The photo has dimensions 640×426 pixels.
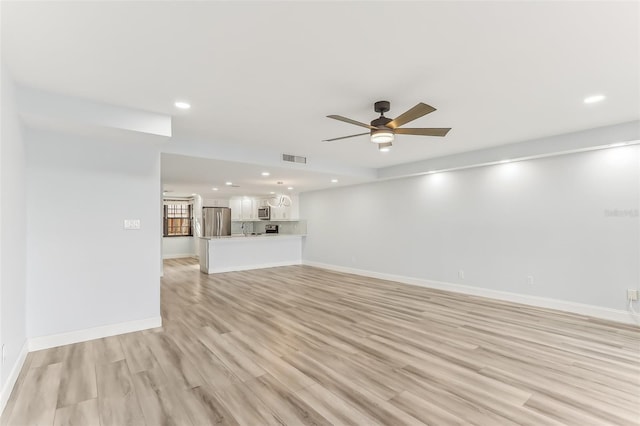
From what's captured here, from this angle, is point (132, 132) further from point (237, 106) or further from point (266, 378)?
point (266, 378)

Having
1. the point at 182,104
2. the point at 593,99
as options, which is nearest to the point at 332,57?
the point at 182,104

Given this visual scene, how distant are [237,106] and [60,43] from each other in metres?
1.50

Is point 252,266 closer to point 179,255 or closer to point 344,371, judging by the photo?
point 179,255

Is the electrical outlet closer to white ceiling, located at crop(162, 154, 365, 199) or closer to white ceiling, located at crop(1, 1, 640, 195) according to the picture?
white ceiling, located at crop(162, 154, 365, 199)

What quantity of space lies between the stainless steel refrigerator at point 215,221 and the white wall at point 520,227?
542 cm

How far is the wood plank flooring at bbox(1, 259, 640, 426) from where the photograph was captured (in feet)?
6.79

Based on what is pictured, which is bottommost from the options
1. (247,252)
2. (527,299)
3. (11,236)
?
(527,299)

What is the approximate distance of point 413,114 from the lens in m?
2.67

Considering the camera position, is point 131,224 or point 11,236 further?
point 131,224

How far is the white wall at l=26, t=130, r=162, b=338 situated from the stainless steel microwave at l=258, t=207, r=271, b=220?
7.05m

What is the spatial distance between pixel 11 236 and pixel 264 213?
8660mm

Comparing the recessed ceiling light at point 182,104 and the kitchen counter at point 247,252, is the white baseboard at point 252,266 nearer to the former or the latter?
the kitchen counter at point 247,252

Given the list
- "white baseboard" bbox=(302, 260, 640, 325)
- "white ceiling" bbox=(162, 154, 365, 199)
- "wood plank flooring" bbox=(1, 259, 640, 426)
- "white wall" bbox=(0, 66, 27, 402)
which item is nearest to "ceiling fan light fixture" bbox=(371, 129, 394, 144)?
"wood plank flooring" bbox=(1, 259, 640, 426)

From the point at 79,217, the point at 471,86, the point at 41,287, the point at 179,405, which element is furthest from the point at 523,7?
the point at 41,287
